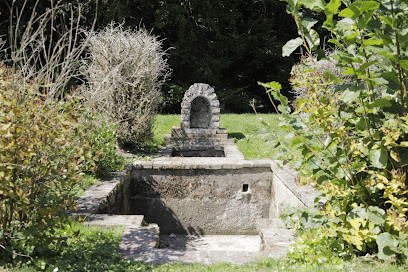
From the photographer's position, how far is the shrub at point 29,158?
2.75 m

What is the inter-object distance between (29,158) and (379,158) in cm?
261

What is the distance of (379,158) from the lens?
2.92 m

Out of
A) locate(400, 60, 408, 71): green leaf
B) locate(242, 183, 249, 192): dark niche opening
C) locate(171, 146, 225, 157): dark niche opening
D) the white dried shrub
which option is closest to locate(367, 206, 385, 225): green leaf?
locate(400, 60, 408, 71): green leaf

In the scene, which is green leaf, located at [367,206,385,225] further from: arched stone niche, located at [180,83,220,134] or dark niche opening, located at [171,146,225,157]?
arched stone niche, located at [180,83,220,134]

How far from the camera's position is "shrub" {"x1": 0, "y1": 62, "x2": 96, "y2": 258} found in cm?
275

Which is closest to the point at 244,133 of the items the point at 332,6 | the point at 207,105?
the point at 207,105

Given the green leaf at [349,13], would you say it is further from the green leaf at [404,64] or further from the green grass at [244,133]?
the green grass at [244,133]

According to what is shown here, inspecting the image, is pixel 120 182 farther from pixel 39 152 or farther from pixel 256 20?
pixel 256 20

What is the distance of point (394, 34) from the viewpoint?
274cm

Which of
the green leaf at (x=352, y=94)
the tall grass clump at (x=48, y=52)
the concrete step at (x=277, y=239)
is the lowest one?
the concrete step at (x=277, y=239)

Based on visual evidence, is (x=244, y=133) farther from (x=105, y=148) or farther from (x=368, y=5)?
(x=368, y=5)

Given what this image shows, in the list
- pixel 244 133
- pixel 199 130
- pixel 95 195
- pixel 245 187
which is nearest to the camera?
pixel 95 195

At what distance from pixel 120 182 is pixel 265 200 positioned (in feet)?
8.46

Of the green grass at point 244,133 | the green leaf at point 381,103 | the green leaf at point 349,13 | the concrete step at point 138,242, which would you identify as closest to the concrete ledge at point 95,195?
the concrete step at point 138,242
